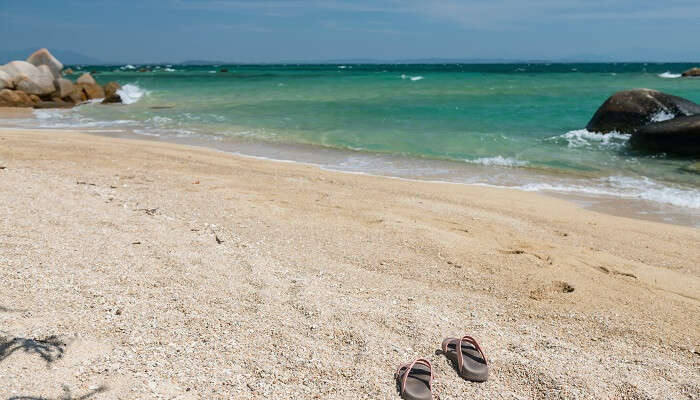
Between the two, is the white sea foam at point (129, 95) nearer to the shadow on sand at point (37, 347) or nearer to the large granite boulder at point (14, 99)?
the large granite boulder at point (14, 99)

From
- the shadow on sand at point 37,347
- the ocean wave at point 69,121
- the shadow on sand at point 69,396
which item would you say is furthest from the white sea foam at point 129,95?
the shadow on sand at point 69,396

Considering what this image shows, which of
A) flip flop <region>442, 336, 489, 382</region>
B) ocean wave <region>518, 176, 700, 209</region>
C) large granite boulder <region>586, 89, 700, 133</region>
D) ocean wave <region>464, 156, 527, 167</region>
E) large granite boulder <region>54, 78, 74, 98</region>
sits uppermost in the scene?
large granite boulder <region>54, 78, 74, 98</region>

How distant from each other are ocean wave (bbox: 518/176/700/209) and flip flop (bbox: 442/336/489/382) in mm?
5713

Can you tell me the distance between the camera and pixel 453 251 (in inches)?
189

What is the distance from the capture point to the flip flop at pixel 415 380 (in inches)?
104

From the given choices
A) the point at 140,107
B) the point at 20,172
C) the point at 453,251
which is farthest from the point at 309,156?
the point at 140,107

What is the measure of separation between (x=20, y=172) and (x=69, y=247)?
348 cm

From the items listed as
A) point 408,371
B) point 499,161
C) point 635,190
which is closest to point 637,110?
point 499,161

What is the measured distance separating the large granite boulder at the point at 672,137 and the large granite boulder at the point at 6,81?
2553cm

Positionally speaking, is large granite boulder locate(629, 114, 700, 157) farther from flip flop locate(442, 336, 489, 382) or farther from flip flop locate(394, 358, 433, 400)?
flip flop locate(394, 358, 433, 400)

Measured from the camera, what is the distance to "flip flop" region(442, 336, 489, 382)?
2.85 meters

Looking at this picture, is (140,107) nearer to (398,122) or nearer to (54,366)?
(398,122)

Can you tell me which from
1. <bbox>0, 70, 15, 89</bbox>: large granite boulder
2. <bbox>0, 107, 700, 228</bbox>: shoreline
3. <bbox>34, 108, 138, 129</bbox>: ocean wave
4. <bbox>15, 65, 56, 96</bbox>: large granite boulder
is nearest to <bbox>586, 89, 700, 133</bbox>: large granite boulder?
<bbox>0, 107, 700, 228</bbox>: shoreline

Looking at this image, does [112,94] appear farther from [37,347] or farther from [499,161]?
[37,347]
